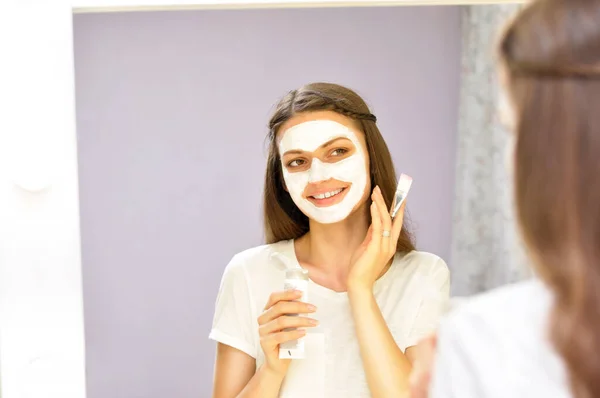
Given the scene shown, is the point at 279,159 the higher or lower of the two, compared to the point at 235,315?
higher

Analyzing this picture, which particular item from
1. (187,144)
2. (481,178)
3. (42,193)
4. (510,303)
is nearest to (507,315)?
(510,303)

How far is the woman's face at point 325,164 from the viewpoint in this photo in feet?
3.81

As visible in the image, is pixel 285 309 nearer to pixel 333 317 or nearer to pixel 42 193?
pixel 333 317

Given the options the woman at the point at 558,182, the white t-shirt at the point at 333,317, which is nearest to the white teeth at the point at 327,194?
the white t-shirt at the point at 333,317

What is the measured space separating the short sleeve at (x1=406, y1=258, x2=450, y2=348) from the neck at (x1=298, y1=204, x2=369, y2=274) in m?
0.12

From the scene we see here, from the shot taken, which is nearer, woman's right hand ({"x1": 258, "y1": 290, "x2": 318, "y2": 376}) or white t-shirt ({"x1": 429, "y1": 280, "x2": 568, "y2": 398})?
white t-shirt ({"x1": 429, "y1": 280, "x2": 568, "y2": 398})

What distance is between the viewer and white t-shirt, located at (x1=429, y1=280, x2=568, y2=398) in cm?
52

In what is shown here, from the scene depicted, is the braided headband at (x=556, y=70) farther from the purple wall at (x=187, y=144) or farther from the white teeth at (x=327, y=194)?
the purple wall at (x=187, y=144)

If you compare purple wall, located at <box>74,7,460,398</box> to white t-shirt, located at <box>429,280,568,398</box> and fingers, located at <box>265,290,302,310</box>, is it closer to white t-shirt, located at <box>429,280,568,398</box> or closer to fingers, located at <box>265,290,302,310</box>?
fingers, located at <box>265,290,302,310</box>

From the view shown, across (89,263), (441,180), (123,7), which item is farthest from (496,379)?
(441,180)

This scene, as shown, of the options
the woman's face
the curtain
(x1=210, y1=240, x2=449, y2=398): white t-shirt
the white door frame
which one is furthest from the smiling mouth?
the curtain

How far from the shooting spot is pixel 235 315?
1208 millimetres

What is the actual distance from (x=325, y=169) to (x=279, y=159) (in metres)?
0.09

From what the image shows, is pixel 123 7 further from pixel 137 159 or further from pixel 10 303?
pixel 10 303
